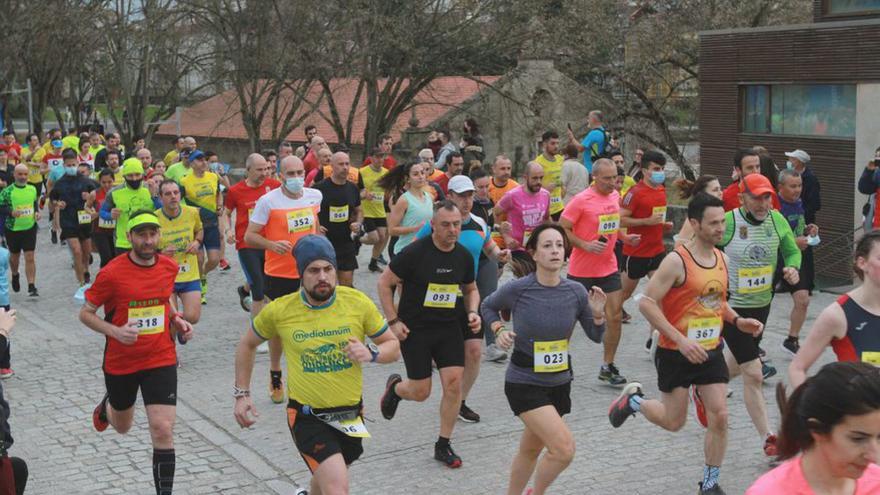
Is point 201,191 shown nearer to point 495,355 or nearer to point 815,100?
point 495,355

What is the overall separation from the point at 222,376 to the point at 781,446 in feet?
27.2

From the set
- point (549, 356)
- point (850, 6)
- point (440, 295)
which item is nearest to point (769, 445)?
point (549, 356)

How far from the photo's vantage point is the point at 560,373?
7016 mm

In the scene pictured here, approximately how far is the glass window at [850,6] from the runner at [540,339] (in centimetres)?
1147

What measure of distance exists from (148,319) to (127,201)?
5.91 metres

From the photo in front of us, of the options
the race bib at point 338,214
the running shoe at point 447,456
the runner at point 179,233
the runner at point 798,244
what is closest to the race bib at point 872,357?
the running shoe at point 447,456

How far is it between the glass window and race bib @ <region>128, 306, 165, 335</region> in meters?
12.6

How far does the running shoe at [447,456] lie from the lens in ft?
26.8

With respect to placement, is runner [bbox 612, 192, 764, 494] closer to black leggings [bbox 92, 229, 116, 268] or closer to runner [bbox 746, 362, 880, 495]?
runner [bbox 746, 362, 880, 495]

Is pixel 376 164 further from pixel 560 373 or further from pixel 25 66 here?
pixel 25 66

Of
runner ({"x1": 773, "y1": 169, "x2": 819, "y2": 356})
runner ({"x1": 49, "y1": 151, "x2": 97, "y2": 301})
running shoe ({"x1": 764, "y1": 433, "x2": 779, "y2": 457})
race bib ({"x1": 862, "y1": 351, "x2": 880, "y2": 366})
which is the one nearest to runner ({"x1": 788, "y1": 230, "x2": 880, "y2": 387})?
race bib ({"x1": 862, "y1": 351, "x2": 880, "y2": 366})

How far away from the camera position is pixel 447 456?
823 cm

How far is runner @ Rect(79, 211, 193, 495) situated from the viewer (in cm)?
728

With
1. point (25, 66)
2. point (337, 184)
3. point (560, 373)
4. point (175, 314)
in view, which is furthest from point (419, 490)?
point (25, 66)
